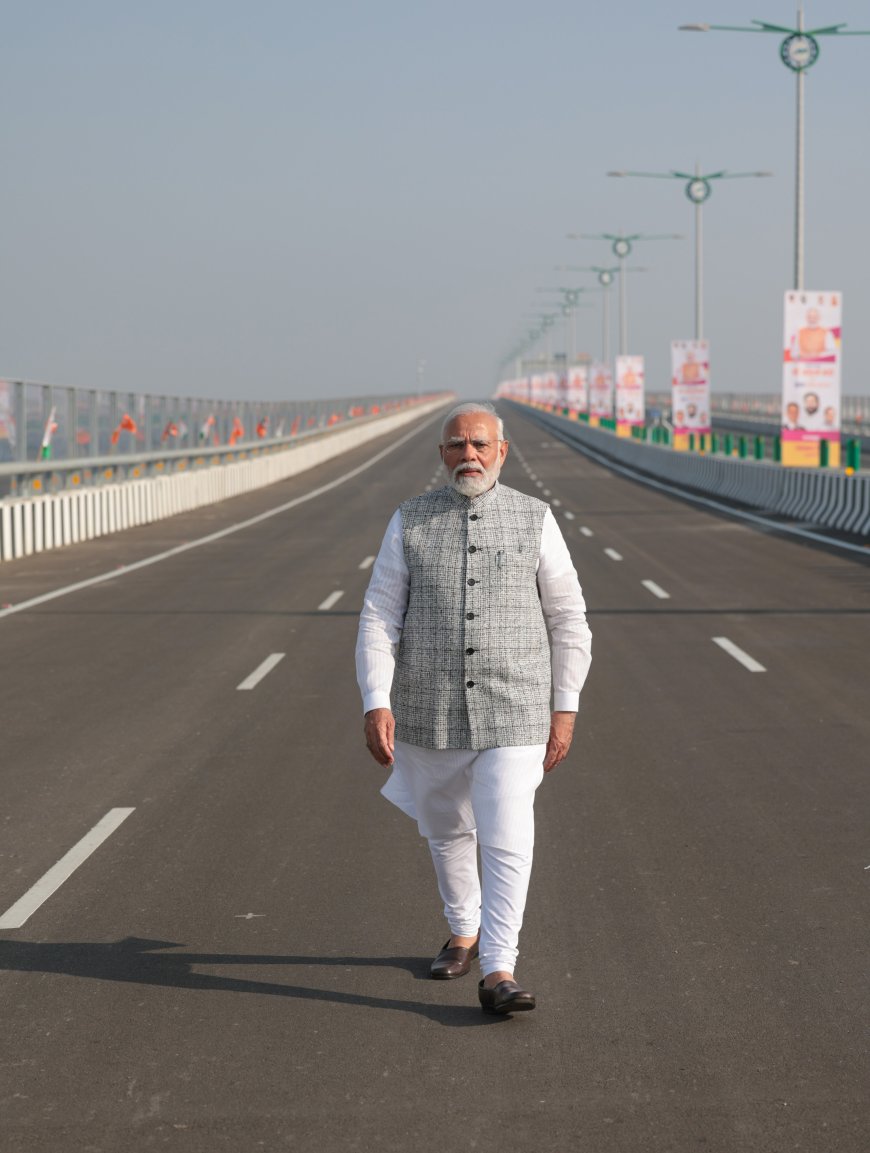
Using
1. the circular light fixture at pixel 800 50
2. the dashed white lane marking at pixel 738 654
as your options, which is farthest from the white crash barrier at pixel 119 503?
the circular light fixture at pixel 800 50

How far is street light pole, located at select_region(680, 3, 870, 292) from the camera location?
35.1m

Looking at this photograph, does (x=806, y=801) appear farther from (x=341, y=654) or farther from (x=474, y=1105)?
(x=341, y=654)

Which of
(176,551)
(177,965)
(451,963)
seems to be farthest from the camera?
(176,551)

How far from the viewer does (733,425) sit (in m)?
113

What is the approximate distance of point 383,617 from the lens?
5.60m

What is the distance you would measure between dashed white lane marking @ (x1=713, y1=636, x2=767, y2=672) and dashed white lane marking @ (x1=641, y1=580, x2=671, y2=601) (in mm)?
3717

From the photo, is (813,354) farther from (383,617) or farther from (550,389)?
(550,389)

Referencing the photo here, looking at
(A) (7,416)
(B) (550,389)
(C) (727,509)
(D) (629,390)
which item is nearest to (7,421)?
(A) (7,416)

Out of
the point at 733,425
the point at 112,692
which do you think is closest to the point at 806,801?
the point at 112,692

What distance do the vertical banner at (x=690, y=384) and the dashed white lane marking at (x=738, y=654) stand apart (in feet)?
108

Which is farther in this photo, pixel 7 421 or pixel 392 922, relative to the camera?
pixel 7 421

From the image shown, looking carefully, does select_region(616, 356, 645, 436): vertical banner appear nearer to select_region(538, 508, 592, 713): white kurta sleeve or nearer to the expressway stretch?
the expressway stretch

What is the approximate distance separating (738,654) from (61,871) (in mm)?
8320

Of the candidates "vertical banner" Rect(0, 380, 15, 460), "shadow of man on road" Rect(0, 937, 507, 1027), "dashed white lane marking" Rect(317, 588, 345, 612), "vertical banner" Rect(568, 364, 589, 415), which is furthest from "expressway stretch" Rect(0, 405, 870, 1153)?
"vertical banner" Rect(568, 364, 589, 415)
